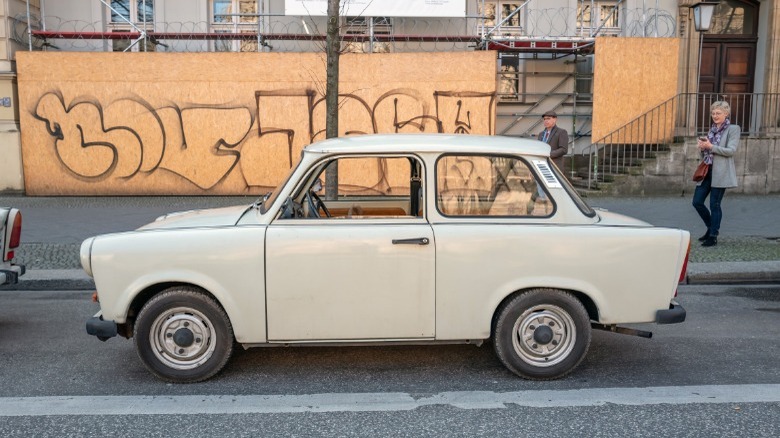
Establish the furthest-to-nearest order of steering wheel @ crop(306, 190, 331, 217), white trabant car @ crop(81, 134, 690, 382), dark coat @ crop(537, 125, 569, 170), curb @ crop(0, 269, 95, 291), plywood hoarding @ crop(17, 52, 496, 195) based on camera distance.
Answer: plywood hoarding @ crop(17, 52, 496, 195), dark coat @ crop(537, 125, 569, 170), curb @ crop(0, 269, 95, 291), steering wheel @ crop(306, 190, 331, 217), white trabant car @ crop(81, 134, 690, 382)

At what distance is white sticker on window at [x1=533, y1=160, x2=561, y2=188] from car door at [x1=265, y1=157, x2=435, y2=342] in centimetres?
86

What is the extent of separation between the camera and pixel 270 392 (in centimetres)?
432

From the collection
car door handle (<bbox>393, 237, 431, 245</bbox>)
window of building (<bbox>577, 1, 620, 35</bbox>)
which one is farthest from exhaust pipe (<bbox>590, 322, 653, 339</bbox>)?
window of building (<bbox>577, 1, 620, 35</bbox>)

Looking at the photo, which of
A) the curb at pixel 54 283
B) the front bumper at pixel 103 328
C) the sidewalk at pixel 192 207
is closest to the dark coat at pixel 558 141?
the sidewalk at pixel 192 207

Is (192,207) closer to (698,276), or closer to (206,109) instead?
(206,109)

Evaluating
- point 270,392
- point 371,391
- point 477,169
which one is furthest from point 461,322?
Result: point 270,392

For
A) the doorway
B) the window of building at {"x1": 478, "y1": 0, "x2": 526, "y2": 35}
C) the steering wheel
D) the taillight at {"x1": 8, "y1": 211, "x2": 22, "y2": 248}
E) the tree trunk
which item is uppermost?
the window of building at {"x1": 478, "y1": 0, "x2": 526, "y2": 35}

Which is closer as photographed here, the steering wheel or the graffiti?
the steering wheel

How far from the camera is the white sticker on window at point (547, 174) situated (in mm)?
4496

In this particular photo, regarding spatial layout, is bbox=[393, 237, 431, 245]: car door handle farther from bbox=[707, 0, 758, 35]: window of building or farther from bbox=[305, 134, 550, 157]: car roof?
bbox=[707, 0, 758, 35]: window of building

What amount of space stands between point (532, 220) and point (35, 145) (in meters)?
12.9

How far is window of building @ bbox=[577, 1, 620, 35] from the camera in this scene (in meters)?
16.3

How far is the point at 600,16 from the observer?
655 inches

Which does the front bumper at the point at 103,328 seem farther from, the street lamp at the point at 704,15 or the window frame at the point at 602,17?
the window frame at the point at 602,17
